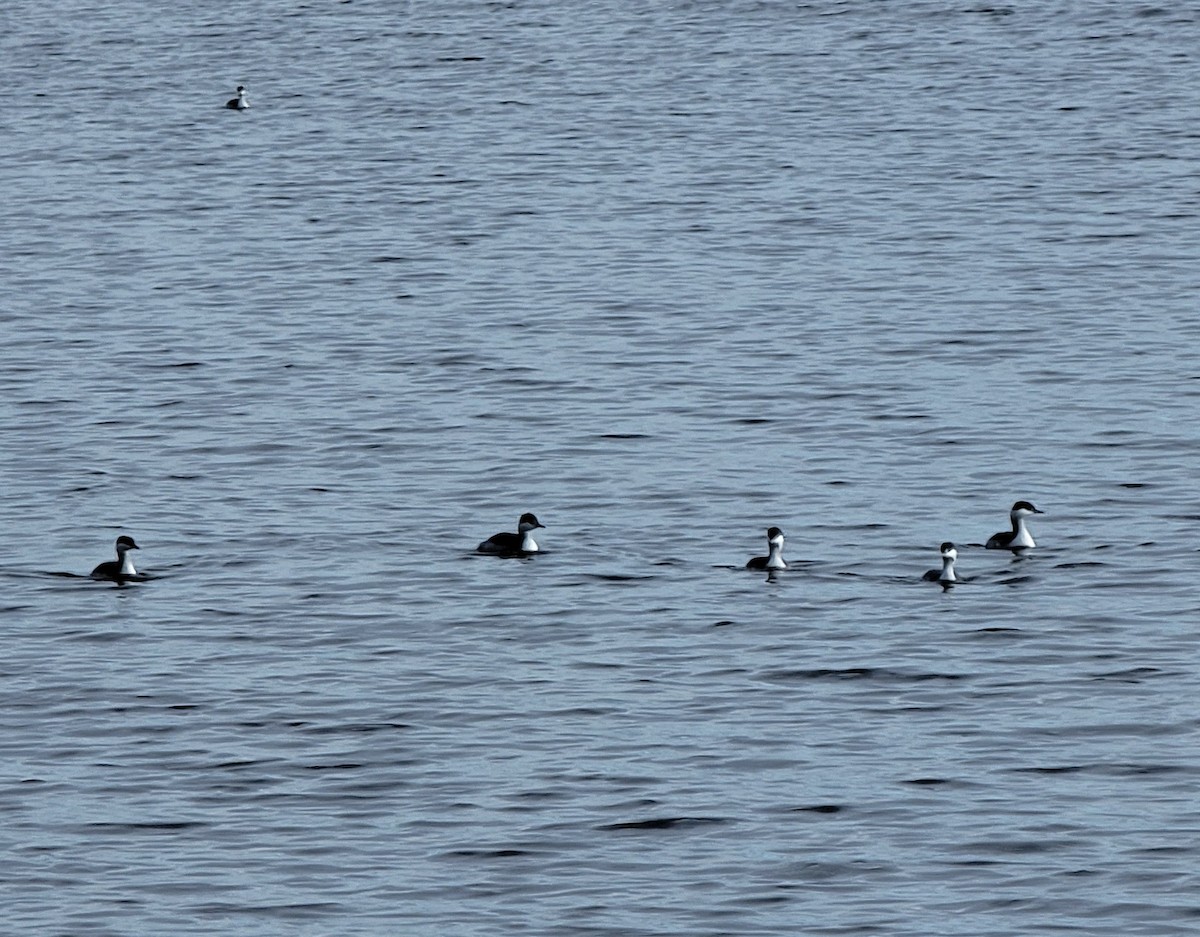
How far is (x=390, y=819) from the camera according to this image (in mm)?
23031

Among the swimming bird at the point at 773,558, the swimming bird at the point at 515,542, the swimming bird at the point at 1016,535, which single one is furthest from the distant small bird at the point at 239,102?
the swimming bird at the point at 773,558

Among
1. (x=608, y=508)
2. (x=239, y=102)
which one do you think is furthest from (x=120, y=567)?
(x=239, y=102)

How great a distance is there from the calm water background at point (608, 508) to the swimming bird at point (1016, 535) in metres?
0.25

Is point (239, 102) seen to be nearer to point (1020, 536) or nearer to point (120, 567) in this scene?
point (120, 567)

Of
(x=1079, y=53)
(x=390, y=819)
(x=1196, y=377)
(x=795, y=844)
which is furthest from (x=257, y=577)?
(x=1079, y=53)

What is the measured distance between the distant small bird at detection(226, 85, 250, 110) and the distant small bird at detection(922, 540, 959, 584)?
41.7m

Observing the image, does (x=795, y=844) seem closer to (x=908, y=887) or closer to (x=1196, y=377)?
(x=908, y=887)

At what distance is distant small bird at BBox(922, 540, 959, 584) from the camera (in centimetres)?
2966

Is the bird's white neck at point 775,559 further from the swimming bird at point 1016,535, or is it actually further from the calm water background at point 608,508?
the swimming bird at point 1016,535

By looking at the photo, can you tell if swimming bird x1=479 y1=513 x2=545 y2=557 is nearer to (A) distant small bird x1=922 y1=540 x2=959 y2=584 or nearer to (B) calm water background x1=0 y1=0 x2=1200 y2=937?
(B) calm water background x1=0 y1=0 x2=1200 y2=937

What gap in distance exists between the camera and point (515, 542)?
104 feet

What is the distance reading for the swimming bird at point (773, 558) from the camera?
1201 inches

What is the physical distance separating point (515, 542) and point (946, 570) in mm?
5068

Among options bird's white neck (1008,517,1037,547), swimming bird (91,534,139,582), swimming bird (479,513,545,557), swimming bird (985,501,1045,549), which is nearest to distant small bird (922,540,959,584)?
swimming bird (985,501,1045,549)
